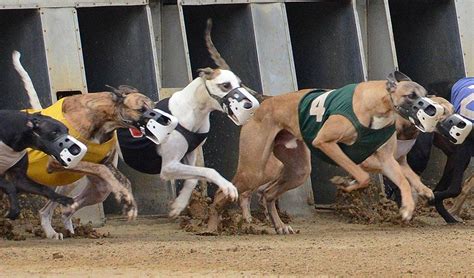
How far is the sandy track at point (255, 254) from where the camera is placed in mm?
7730

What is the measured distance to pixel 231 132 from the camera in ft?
40.4

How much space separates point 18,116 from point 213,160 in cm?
357

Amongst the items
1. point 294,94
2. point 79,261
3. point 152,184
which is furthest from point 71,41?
point 79,261

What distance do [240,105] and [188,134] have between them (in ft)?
1.50

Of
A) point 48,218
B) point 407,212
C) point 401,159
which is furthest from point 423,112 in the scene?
point 48,218

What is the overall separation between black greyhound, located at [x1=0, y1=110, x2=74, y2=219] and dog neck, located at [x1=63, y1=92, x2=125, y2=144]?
312mm

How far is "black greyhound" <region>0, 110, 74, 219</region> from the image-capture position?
899 centimetres

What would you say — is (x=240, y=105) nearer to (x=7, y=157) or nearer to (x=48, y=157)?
(x=48, y=157)

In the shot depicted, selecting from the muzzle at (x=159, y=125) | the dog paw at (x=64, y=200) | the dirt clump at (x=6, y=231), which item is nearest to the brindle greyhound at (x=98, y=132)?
the muzzle at (x=159, y=125)

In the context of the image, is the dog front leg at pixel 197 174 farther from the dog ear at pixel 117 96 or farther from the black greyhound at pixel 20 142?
the black greyhound at pixel 20 142

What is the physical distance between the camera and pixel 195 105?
9.98 meters

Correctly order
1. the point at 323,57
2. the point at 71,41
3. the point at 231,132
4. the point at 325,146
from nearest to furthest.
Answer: the point at 325,146 → the point at 71,41 → the point at 231,132 → the point at 323,57

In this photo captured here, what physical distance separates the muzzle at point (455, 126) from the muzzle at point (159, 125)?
6.66 ft

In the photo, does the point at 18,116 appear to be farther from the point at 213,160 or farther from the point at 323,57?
the point at 323,57
